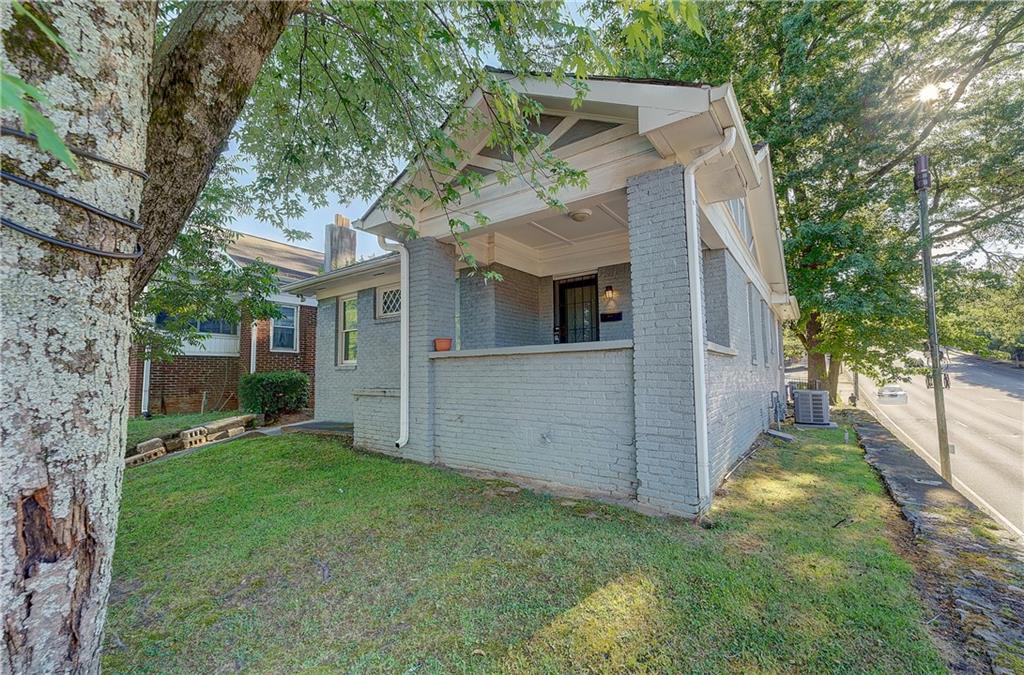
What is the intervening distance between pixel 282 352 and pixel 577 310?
10.1 m

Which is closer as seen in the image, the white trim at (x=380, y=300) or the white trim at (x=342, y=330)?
the white trim at (x=380, y=300)

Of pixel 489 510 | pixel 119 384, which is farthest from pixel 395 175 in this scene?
pixel 119 384

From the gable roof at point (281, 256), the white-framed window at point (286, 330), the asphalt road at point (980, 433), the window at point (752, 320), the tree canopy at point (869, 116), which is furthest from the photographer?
the gable roof at point (281, 256)

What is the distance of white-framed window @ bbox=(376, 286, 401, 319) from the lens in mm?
9148

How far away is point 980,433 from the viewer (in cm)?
1177

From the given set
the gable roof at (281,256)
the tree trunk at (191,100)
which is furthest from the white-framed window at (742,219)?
the gable roof at (281,256)

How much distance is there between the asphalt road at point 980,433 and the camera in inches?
262

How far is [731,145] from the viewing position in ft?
12.6

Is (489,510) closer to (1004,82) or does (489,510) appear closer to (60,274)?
(60,274)

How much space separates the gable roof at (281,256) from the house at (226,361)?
0.11 meters

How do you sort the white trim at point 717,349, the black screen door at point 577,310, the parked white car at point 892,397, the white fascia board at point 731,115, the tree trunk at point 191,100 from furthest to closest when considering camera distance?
the parked white car at point 892,397 < the black screen door at point 577,310 < the white trim at point 717,349 < the white fascia board at point 731,115 < the tree trunk at point 191,100

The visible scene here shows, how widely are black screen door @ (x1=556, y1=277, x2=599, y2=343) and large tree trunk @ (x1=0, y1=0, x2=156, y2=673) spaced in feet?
22.7

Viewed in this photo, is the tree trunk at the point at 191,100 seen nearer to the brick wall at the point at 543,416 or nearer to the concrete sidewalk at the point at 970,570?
the brick wall at the point at 543,416

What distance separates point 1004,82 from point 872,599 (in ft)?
56.1
